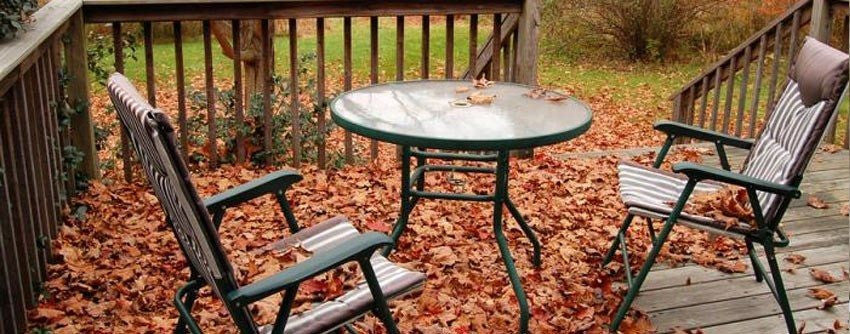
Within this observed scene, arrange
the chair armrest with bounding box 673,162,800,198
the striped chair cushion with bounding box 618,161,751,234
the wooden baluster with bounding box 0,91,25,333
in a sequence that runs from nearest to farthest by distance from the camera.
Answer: the wooden baluster with bounding box 0,91,25,333
the chair armrest with bounding box 673,162,800,198
the striped chair cushion with bounding box 618,161,751,234

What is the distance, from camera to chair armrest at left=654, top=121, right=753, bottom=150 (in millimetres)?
3479

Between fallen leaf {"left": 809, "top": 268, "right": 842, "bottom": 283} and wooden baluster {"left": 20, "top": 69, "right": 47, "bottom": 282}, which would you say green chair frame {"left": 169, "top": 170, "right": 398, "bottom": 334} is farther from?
fallen leaf {"left": 809, "top": 268, "right": 842, "bottom": 283}

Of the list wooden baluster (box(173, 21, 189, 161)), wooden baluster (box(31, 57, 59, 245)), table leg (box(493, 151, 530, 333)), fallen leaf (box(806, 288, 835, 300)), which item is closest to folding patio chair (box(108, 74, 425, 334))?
table leg (box(493, 151, 530, 333))

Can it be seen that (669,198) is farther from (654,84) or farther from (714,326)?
(654,84)

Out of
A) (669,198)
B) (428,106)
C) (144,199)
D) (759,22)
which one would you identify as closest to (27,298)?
(144,199)

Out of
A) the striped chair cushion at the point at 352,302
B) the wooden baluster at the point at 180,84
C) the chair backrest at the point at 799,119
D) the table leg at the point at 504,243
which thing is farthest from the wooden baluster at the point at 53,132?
the chair backrest at the point at 799,119

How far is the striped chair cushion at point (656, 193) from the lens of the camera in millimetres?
3092

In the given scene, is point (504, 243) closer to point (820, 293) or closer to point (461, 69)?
point (820, 293)

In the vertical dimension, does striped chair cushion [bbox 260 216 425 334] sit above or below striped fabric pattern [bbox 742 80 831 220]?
below

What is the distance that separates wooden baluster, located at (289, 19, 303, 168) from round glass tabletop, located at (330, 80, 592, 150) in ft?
4.19

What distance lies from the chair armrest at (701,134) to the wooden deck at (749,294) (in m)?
0.61

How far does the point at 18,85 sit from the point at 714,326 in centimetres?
279

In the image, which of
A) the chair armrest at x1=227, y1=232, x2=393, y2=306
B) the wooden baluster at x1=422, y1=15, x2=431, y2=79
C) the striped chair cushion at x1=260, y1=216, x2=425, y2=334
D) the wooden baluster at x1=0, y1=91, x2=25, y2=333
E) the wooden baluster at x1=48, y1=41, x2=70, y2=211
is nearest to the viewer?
the chair armrest at x1=227, y1=232, x2=393, y2=306

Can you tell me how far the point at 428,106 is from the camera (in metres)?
3.50
